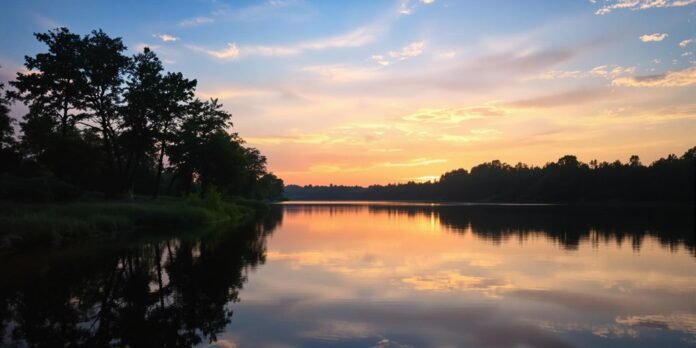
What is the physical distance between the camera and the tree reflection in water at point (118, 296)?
9383 millimetres

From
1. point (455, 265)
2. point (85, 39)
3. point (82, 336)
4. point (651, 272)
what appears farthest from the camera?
point (85, 39)

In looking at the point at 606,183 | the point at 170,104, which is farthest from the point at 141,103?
the point at 606,183

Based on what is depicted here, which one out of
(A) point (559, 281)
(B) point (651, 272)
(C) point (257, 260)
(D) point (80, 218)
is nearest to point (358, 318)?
(A) point (559, 281)

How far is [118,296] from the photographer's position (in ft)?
41.6

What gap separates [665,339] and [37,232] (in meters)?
24.4

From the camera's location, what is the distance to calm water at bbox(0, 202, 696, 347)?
9555mm

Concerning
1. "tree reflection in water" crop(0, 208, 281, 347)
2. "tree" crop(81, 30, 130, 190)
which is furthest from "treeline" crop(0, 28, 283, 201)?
"tree reflection in water" crop(0, 208, 281, 347)

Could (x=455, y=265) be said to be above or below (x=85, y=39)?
below

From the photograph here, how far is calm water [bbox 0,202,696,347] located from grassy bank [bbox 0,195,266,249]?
107 inches

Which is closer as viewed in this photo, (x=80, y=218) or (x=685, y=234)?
(x=80, y=218)

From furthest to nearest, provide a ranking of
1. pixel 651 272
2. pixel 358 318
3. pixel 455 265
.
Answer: pixel 455 265 < pixel 651 272 < pixel 358 318

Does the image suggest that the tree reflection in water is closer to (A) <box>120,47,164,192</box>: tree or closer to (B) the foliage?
(B) the foliage

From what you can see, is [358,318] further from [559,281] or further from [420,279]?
[559,281]

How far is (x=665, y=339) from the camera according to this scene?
9445 mm
